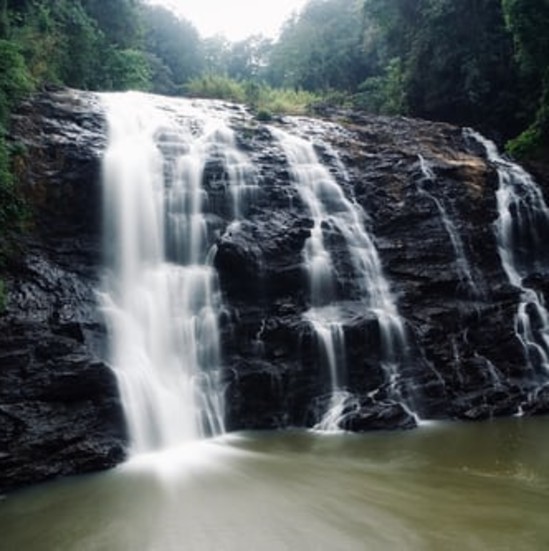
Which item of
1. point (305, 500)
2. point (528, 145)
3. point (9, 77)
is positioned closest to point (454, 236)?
point (528, 145)

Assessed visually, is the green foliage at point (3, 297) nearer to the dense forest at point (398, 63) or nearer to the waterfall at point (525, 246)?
the dense forest at point (398, 63)

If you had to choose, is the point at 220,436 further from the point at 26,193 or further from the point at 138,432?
the point at 26,193

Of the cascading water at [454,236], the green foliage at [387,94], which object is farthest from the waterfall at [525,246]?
the green foliage at [387,94]

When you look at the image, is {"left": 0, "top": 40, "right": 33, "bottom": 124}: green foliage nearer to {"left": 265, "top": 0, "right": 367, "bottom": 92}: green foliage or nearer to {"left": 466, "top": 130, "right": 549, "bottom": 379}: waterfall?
{"left": 466, "top": 130, "right": 549, "bottom": 379}: waterfall

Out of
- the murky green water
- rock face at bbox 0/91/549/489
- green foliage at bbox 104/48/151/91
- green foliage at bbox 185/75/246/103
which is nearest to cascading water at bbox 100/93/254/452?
rock face at bbox 0/91/549/489

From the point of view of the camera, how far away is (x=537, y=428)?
10.2m

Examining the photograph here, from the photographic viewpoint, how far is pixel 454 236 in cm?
1415

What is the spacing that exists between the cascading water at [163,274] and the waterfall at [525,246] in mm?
5806

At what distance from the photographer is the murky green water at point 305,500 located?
19.9 feet

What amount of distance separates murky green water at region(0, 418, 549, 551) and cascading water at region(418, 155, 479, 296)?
4351 mm

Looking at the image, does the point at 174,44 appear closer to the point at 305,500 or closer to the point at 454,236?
the point at 454,236

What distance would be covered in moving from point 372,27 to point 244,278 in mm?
23815

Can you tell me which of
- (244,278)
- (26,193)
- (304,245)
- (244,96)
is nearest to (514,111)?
(244,96)

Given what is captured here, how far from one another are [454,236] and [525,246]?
1.87 metres
